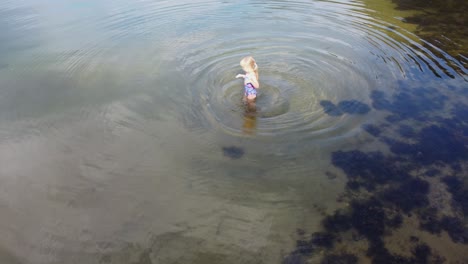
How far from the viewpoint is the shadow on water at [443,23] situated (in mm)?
10273

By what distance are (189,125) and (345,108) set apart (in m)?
3.53

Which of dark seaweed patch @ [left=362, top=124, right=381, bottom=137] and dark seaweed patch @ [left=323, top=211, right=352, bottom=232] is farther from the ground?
dark seaweed patch @ [left=362, top=124, right=381, bottom=137]

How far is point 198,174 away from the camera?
6.26 metres

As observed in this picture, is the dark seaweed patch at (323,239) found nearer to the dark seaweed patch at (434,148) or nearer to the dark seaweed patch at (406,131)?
the dark seaweed patch at (434,148)

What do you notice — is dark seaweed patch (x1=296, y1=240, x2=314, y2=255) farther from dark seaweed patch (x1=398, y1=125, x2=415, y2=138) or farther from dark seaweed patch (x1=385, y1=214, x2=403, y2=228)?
dark seaweed patch (x1=398, y1=125, x2=415, y2=138)

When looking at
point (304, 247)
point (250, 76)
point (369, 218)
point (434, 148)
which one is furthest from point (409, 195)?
point (250, 76)

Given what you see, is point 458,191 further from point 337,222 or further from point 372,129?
point 337,222

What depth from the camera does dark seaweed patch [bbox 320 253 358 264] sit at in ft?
15.6

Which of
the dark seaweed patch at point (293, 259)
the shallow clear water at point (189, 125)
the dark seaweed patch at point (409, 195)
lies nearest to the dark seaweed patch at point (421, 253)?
the dark seaweed patch at point (409, 195)

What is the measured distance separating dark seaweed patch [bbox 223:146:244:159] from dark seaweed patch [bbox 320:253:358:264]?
251 centimetres

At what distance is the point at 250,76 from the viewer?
24.5 ft

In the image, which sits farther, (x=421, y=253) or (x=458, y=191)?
(x=458, y=191)

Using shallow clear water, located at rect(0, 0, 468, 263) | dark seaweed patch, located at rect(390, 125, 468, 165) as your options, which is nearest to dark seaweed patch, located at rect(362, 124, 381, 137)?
shallow clear water, located at rect(0, 0, 468, 263)

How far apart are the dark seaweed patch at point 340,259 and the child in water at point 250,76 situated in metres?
3.97
